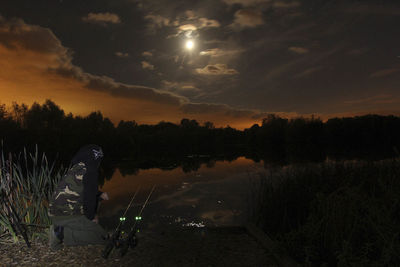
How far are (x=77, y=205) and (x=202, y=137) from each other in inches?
2417

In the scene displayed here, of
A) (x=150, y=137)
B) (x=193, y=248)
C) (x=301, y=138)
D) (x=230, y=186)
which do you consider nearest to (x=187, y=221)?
(x=193, y=248)

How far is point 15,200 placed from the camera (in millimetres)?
5633

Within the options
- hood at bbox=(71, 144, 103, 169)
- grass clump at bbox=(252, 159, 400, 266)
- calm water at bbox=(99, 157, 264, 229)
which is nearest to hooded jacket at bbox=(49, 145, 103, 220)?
hood at bbox=(71, 144, 103, 169)

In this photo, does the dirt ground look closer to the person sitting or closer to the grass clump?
the person sitting

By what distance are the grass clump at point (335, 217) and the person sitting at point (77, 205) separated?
10.7 ft

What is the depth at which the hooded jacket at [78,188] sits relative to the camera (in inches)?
194

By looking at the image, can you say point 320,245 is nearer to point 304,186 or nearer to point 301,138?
point 304,186

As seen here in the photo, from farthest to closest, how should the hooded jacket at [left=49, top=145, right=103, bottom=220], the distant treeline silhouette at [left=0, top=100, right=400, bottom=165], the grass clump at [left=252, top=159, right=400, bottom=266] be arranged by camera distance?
the distant treeline silhouette at [left=0, top=100, right=400, bottom=165] < the hooded jacket at [left=49, top=145, right=103, bottom=220] < the grass clump at [left=252, top=159, right=400, bottom=266]

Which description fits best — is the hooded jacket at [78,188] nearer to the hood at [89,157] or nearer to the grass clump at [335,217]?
the hood at [89,157]

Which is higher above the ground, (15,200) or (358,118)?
(358,118)

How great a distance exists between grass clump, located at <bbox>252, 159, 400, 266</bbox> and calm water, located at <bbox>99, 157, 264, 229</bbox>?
1945 millimetres

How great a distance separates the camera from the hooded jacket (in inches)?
194

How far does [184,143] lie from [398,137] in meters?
50.9

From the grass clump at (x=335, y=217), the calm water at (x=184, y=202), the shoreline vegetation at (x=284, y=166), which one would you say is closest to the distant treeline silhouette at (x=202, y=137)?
the shoreline vegetation at (x=284, y=166)
